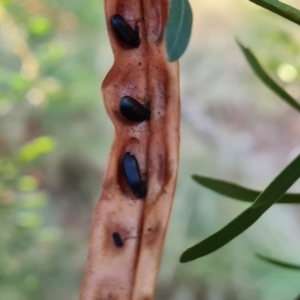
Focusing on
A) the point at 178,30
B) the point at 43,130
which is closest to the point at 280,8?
the point at 178,30

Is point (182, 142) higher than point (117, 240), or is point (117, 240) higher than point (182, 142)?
point (182, 142)

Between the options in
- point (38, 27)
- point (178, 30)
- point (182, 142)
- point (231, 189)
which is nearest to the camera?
point (178, 30)

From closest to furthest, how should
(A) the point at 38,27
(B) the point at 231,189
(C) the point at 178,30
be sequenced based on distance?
(C) the point at 178,30, (B) the point at 231,189, (A) the point at 38,27

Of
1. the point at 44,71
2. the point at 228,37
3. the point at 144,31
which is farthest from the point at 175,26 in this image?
the point at 228,37

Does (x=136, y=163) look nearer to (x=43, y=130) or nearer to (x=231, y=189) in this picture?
(x=231, y=189)

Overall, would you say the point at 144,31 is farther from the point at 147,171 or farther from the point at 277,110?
the point at 277,110

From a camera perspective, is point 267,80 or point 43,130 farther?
point 43,130
